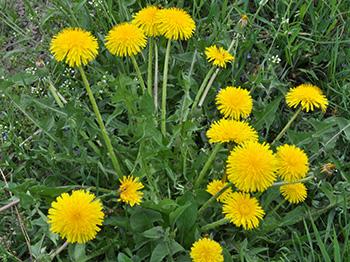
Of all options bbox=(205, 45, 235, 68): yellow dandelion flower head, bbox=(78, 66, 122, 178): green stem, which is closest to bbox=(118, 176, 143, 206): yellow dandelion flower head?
bbox=(78, 66, 122, 178): green stem

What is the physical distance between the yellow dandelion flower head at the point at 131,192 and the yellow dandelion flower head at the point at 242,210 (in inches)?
9.9

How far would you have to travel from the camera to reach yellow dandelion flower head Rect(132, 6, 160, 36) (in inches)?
77.5

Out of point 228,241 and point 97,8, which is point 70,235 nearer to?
point 228,241

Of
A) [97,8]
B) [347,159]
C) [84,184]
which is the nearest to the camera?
[84,184]

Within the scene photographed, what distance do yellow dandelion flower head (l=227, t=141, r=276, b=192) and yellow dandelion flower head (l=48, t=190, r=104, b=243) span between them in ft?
1.28

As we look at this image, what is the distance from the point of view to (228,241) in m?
1.83

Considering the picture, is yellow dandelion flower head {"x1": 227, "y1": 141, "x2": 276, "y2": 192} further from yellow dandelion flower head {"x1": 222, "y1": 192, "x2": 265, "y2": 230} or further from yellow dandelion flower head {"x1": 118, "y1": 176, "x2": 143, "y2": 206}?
yellow dandelion flower head {"x1": 118, "y1": 176, "x2": 143, "y2": 206}

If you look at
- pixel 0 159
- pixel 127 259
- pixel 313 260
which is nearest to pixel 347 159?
pixel 313 260

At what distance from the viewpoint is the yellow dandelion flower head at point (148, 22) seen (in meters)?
1.97

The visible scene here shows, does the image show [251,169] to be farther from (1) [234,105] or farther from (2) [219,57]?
(2) [219,57]

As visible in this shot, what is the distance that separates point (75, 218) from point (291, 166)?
64 centimetres

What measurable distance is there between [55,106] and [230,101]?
2.08ft

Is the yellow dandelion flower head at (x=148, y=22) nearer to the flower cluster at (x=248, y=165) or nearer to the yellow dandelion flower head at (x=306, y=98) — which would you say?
the flower cluster at (x=248, y=165)

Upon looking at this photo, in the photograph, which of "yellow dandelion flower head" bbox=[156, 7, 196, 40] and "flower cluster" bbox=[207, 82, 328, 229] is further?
"yellow dandelion flower head" bbox=[156, 7, 196, 40]
